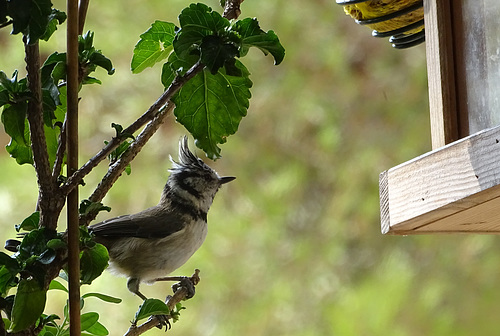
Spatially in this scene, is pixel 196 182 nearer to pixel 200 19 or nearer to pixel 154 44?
pixel 154 44

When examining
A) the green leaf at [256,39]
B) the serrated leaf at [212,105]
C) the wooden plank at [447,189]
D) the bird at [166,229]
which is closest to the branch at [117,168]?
the serrated leaf at [212,105]

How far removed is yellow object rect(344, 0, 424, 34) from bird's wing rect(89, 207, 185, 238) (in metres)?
0.79

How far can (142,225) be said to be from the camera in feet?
5.69

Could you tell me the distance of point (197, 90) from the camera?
0.75 m

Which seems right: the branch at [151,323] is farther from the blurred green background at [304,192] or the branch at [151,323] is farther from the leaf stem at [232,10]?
the blurred green background at [304,192]

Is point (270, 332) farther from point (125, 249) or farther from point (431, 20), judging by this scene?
point (431, 20)

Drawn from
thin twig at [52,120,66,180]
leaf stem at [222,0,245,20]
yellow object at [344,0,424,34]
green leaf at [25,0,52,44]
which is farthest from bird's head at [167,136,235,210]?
green leaf at [25,0,52,44]

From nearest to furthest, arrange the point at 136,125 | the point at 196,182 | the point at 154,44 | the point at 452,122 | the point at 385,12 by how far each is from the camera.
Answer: the point at 136,125 < the point at 154,44 < the point at 452,122 < the point at 385,12 < the point at 196,182

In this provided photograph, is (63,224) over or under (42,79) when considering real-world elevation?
over

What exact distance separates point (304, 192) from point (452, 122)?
2242 millimetres

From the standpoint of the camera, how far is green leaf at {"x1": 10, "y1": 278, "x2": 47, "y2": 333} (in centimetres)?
60

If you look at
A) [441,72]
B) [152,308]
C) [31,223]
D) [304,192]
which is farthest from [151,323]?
[304,192]

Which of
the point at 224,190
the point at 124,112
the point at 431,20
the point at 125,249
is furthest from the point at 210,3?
the point at 431,20

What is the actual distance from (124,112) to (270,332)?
1.11m
